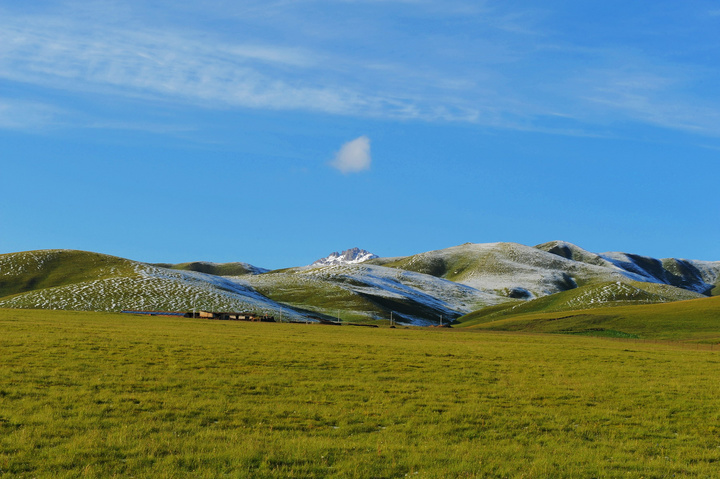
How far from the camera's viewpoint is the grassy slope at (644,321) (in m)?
132

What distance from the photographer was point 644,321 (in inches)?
5797

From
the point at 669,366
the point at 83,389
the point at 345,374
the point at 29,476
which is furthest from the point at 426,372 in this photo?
the point at 29,476

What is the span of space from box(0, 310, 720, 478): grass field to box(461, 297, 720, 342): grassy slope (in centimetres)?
10177

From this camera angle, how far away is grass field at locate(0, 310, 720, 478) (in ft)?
53.3

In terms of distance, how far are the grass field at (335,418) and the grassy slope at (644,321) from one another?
334ft

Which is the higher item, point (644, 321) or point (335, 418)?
point (644, 321)

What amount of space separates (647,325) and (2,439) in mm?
149920

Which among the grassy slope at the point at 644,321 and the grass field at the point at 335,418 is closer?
the grass field at the point at 335,418

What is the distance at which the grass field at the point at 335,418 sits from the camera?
53.3 feet

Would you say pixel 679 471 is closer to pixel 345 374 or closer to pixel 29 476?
pixel 29 476

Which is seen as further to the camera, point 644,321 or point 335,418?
point 644,321

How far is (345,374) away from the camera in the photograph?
116 ft

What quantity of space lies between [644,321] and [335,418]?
476 ft

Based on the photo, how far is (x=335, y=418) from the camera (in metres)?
22.4
